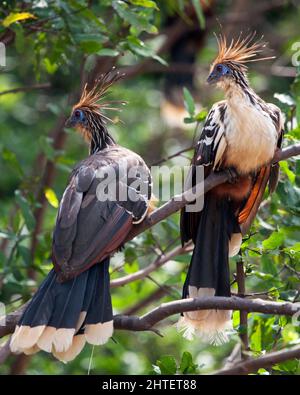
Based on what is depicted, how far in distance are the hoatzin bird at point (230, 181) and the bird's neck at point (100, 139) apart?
2.48ft

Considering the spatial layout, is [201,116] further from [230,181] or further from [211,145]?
[230,181]

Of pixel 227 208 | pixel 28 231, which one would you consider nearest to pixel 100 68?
pixel 28 231

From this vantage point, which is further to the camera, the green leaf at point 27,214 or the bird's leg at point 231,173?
the green leaf at point 27,214

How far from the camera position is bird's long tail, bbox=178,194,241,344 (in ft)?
14.0

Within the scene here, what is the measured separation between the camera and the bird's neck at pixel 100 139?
508cm

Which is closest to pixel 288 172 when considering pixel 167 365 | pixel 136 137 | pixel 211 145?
pixel 211 145

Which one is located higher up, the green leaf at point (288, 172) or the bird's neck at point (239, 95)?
the bird's neck at point (239, 95)

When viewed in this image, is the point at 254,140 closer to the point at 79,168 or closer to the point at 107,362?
the point at 79,168

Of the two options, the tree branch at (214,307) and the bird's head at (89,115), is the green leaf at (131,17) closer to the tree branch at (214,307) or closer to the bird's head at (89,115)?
the bird's head at (89,115)

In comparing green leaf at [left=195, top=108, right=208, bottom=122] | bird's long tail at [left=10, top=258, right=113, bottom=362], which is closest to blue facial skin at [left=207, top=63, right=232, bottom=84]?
green leaf at [left=195, top=108, right=208, bottom=122]

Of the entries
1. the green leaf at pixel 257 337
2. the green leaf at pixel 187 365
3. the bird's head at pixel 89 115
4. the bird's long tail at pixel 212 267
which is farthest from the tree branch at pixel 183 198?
the bird's head at pixel 89 115

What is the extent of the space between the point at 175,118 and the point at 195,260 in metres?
3.85

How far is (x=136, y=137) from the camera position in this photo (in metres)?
8.28
